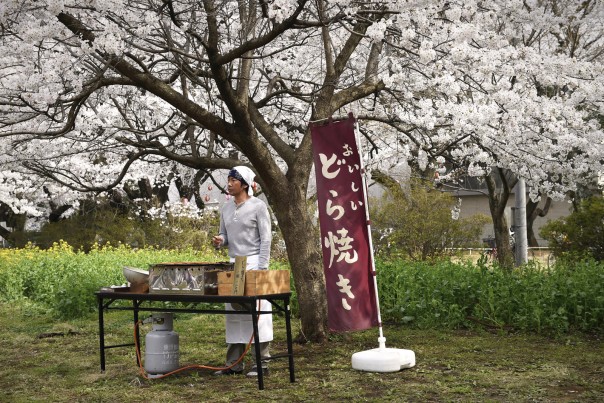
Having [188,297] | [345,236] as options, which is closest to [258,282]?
[188,297]

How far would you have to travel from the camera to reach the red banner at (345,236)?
7840mm

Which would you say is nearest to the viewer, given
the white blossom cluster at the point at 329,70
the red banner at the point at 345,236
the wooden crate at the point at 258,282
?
the wooden crate at the point at 258,282

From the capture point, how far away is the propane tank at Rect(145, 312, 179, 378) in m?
7.60

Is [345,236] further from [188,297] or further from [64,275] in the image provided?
[64,275]

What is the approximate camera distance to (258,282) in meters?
6.83

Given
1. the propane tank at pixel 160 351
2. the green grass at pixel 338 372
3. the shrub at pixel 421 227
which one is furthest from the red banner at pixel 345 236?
the shrub at pixel 421 227

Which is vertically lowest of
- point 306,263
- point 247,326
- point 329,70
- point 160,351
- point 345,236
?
point 160,351

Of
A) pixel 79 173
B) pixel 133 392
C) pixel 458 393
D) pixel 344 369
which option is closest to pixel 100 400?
pixel 133 392

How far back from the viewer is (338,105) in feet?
32.0

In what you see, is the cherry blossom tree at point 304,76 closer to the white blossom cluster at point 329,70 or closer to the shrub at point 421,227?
the white blossom cluster at point 329,70

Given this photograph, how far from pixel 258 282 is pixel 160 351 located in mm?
1416

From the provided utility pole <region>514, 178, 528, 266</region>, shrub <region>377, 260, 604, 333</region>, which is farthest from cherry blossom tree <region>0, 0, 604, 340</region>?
shrub <region>377, 260, 604, 333</region>

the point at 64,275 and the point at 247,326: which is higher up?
the point at 64,275

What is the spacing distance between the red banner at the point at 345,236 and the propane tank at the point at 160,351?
152cm
